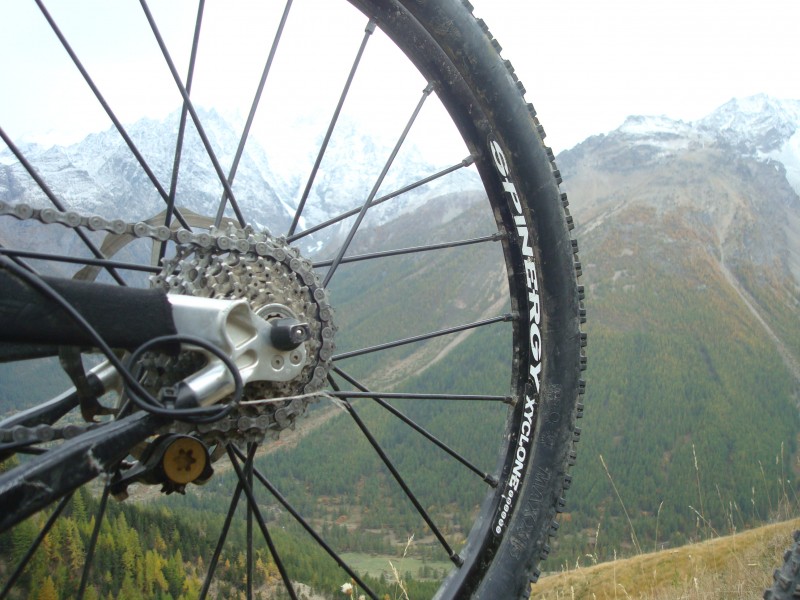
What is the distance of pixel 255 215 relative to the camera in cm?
11188

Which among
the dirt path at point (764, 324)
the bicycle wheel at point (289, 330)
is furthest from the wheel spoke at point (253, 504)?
the dirt path at point (764, 324)

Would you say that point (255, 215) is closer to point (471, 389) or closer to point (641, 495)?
point (471, 389)

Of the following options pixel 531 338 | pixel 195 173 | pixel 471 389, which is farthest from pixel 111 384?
pixel 471 389

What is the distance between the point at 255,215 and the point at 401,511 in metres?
50.3

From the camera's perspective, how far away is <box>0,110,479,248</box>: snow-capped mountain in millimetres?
28047

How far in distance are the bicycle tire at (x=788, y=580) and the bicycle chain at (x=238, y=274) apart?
181 cm

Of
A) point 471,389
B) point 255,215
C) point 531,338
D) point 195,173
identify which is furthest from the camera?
point 255,215

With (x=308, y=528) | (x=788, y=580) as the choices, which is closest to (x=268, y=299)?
(x=308, y=528)

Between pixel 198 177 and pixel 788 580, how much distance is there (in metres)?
76.5

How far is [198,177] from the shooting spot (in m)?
75.6

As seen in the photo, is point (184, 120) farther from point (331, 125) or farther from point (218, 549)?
point (218, 549)

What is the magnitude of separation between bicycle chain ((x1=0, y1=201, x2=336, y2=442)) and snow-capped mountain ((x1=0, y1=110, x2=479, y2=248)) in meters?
0.20

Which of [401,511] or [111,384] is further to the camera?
[401,511]

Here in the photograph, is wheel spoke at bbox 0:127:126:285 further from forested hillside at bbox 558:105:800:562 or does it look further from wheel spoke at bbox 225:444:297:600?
forested hillside at bbox 558:105:800:562
